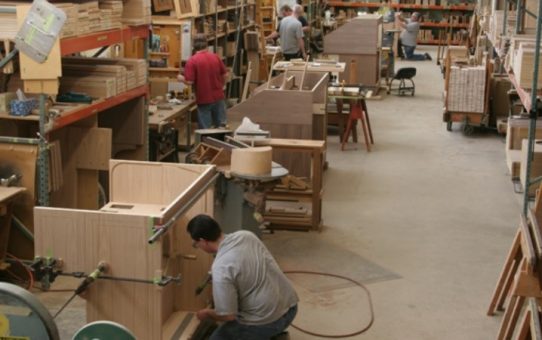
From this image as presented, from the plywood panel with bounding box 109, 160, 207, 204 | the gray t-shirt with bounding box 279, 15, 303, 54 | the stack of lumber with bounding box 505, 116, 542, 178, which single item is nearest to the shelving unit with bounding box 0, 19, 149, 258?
the plywood panel with bounding box 109, 160, 207, 204

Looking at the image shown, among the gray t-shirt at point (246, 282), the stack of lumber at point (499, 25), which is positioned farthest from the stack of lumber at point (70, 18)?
the stack of lumber at point (499, 25)

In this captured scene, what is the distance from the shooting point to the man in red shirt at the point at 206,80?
11.1 metres

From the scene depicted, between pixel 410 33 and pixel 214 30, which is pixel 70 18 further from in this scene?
pixel 410 33

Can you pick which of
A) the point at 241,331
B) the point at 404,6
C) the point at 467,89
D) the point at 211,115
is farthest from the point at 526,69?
the point at 404,6

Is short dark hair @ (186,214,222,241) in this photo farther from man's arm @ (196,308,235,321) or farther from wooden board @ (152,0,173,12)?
wooden board @ (152,0,173,12)

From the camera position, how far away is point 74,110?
729 cm

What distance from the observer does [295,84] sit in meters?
11.5

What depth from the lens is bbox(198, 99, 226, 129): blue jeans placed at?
1146 cm

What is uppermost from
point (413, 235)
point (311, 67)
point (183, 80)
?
point (311, 67)

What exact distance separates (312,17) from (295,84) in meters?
12.7

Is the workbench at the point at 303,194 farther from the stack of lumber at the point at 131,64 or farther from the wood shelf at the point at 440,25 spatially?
the wood shelf at the point at 440,25

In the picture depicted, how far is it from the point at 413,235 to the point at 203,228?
13.1 feet

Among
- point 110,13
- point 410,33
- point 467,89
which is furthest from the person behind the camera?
point 410,33

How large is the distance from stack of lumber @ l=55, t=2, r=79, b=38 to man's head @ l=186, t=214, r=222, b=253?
2.60m
